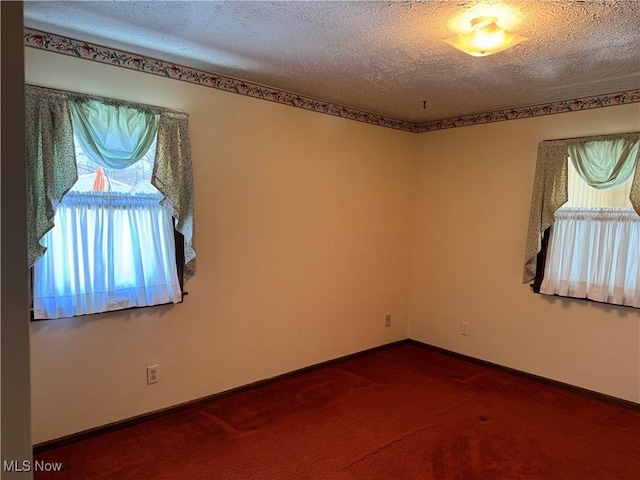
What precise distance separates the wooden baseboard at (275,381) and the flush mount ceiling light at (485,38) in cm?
285

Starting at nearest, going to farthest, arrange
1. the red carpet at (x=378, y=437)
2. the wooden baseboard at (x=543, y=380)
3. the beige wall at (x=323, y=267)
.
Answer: the red carpet at (x=378, y=437) < the beige wall at (x=323, y=267) < the wooden baseboard at (x=543, y=380)

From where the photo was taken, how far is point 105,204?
2.71 meters

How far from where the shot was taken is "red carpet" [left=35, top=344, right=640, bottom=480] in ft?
8.23

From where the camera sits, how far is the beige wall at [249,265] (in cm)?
271

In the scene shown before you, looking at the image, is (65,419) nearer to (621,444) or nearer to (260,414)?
(260,414)

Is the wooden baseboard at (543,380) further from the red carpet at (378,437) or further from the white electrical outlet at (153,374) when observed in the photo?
the white electrical outlet at (153,374)

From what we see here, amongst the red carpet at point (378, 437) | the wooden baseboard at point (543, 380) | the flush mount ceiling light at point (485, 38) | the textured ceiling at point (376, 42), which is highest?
the textured ceiling at point (376, 42)

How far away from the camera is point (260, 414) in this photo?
3148 mm


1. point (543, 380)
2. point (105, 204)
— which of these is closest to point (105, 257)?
point (105, 204)

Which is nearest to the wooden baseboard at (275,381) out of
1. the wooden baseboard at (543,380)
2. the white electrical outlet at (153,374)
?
the wooden baseboard at (543,380)

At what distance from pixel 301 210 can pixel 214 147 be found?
948mm

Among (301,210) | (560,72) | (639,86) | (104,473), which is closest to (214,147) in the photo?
(301,210)

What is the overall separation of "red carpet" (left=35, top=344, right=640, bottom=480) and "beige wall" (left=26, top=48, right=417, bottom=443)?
0.91ft

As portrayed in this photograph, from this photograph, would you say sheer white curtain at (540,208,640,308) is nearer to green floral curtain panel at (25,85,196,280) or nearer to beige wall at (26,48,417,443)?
beige wall at (26,48,417,443)
